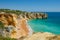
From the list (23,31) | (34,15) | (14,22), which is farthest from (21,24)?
(34,15)

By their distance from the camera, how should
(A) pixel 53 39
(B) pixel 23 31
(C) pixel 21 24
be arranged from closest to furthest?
1. (A) pixel 53 39
2. (B) pixel 23 31
3. (C) pixel 21 24

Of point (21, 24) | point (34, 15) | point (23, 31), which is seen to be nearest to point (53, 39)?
point (23, 31)

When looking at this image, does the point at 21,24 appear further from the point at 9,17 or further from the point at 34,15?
the point at 34,15

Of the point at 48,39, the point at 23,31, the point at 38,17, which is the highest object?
the point at 48,39

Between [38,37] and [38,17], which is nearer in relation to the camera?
[38,37]

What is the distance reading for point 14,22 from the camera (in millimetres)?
27344

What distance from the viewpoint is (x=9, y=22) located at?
2834cm

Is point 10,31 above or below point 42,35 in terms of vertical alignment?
below

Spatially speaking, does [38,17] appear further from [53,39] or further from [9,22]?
[53,39]

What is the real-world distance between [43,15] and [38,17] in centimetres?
388

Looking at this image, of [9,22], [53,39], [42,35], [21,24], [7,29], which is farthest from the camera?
[9,22]

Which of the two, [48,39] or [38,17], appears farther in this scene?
[38,17]

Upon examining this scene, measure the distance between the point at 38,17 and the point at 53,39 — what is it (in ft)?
335

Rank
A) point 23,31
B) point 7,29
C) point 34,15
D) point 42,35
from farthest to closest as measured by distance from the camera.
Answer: point 34,15
point 23,31
point 7,29
point 42,35
